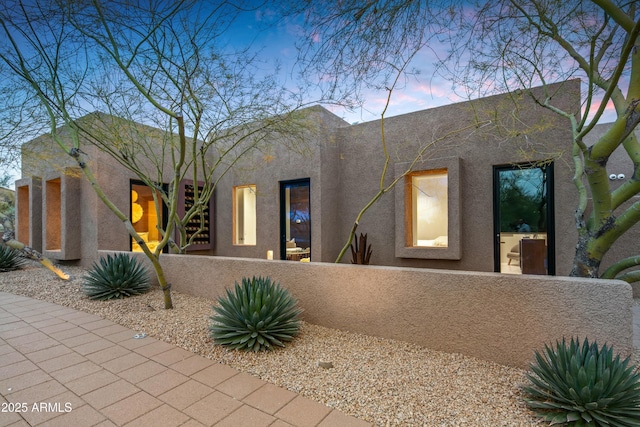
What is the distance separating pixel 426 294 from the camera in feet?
11.0

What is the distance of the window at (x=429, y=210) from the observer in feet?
21.9

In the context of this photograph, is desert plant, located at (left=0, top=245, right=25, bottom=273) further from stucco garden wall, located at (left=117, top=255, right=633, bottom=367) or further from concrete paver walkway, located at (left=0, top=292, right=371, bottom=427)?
stucco garden wall, located at (left=117, top=255, right=633, bottom=367)

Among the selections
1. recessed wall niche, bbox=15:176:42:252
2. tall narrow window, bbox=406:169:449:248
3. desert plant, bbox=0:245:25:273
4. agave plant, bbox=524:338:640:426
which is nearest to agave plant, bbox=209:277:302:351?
A: agave plant, bbox=524:338:640:426

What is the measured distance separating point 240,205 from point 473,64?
297 inches

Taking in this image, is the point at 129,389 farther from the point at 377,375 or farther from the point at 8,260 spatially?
the point at 8,260

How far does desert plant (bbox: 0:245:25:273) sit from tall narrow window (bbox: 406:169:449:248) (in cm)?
1047

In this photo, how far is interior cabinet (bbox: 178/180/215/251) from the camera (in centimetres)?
958

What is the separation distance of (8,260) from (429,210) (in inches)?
436

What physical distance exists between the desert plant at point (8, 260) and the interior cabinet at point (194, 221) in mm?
4419

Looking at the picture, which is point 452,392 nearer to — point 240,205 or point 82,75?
point 82,75

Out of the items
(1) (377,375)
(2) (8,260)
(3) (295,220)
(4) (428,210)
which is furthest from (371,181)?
(2) (8,260)

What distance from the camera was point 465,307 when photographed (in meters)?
3.16

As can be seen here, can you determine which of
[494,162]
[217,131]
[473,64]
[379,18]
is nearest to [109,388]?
[379,18]

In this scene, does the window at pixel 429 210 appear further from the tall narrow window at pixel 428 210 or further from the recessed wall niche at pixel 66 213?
the recessed wall niche at pixel 66 213
